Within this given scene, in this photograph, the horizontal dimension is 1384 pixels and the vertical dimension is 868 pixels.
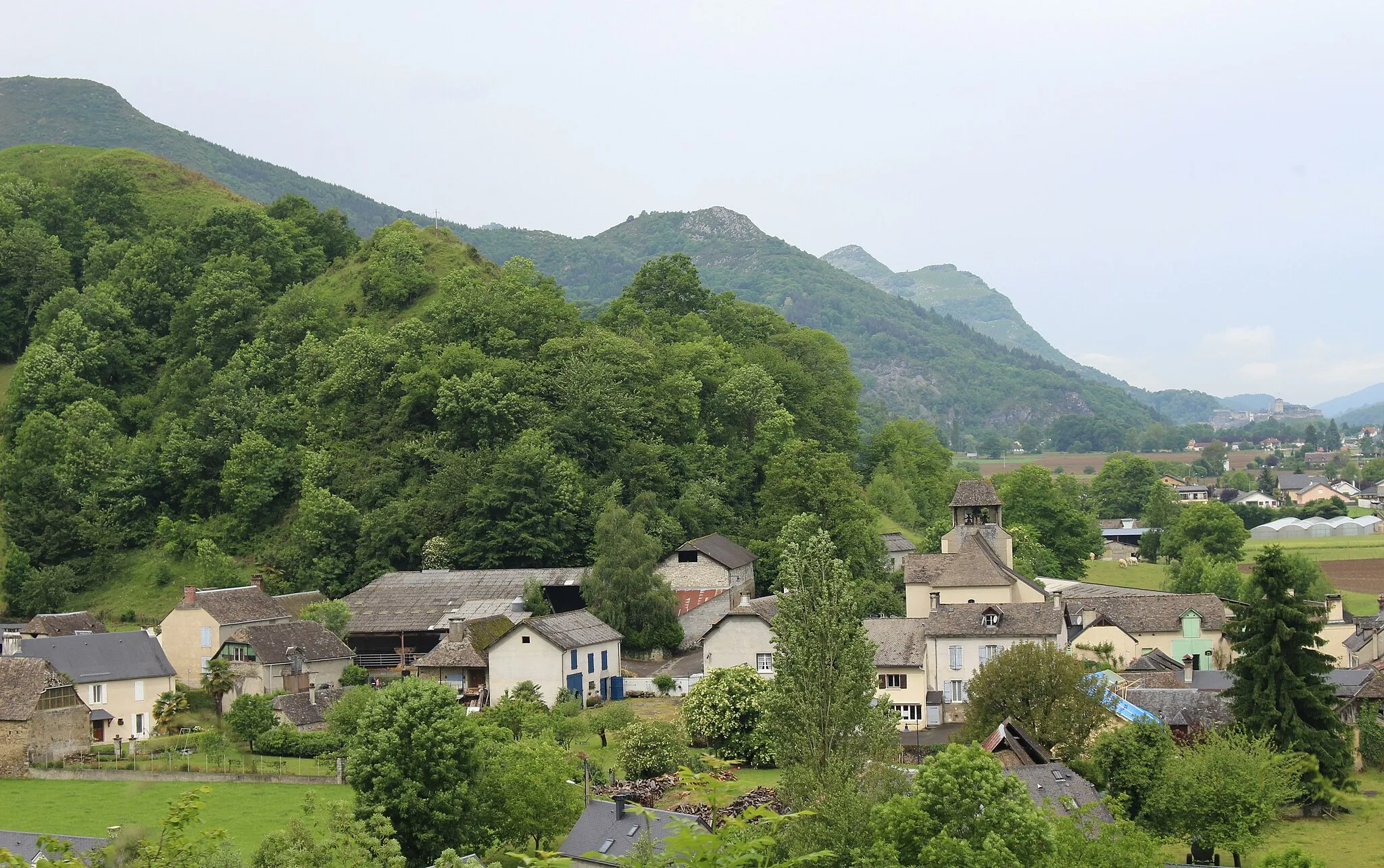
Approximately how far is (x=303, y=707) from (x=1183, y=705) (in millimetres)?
31197

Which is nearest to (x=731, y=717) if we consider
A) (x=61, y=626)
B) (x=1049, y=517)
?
(x=61, y=626)

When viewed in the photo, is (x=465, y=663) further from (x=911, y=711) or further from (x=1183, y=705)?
(x=1183, y=705)

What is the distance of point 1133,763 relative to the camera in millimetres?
40219

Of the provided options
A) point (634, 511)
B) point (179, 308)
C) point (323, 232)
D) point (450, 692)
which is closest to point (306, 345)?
point (179, 308)

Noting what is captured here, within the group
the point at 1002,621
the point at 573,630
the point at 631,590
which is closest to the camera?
the point at 1002,621

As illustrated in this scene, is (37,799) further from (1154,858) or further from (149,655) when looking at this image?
(1154,858)

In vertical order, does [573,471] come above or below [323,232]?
below

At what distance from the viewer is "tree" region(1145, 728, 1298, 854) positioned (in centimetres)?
3781

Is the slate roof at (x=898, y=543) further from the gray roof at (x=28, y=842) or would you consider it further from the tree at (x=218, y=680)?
the gray roof at (x=28, y=842)

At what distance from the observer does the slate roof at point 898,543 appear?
80.4 m

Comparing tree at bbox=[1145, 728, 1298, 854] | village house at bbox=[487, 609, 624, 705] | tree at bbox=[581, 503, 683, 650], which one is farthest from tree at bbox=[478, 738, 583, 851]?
tree at bbox=[581, 503, 683, 650]

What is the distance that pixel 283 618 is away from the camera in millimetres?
62188

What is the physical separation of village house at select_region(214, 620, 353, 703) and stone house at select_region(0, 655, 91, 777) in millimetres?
7057

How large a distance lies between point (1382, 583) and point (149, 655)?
74252 millimetres
